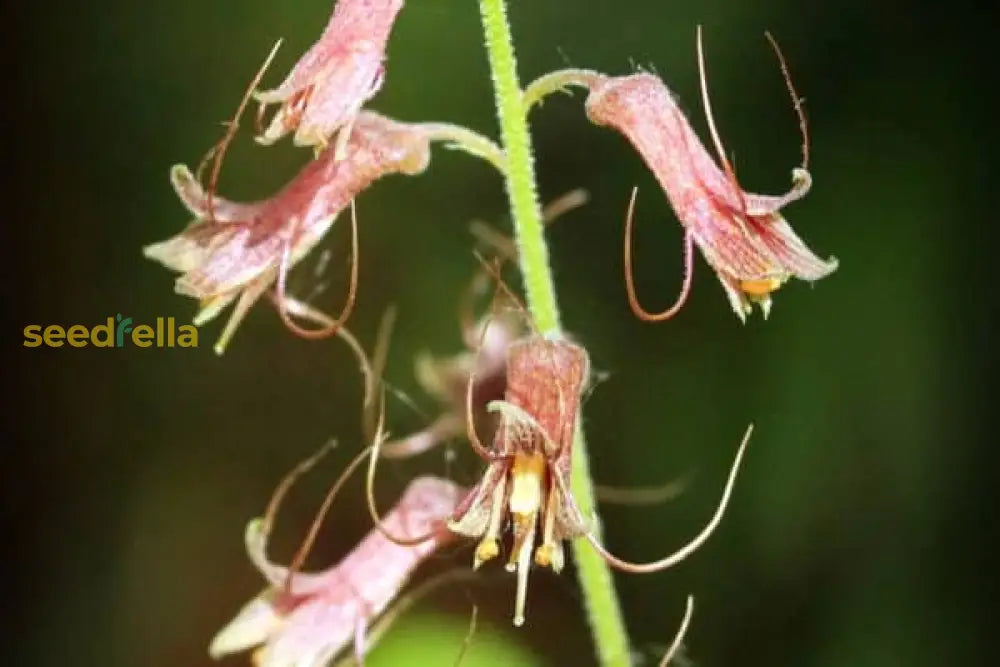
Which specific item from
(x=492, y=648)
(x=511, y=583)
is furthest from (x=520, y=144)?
(x=511, y=583)

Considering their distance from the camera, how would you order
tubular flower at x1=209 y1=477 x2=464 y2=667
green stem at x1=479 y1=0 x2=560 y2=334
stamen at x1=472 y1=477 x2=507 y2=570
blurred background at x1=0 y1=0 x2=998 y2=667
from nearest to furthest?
stamen at x1=472 y1=477 x2=507 y2=570, green stem at x1=479 y1=0 x2=560 y2=334, tubular flower at x1=209 y1=477 x2=464 y2=667, blurred background at x1=0 y1=0 x2=998 y2=667

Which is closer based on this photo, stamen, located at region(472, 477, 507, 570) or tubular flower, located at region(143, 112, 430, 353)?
stamen, located at region(472, 477, 507, 570)

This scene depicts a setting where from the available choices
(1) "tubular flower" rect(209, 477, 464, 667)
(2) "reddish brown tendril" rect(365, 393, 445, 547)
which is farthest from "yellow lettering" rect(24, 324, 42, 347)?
(2) "reddish brown tendril" rect(365, 393, 445, 547)

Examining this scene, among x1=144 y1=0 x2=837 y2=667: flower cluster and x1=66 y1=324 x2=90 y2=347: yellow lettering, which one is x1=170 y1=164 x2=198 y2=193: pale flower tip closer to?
x1=144 y1=0 x2=837 y2=667: flower cluster

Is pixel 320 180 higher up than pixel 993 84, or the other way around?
pixel 320 180

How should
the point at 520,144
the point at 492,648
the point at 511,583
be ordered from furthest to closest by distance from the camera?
the point at 511,583, the point at 492,648, the point at 520,144

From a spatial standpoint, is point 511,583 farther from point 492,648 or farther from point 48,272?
point 48,272

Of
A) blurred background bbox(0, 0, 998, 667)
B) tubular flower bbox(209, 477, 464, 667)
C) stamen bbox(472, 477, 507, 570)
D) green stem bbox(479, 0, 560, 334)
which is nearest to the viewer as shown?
stamen bbox(472, 477, 507, 570)
